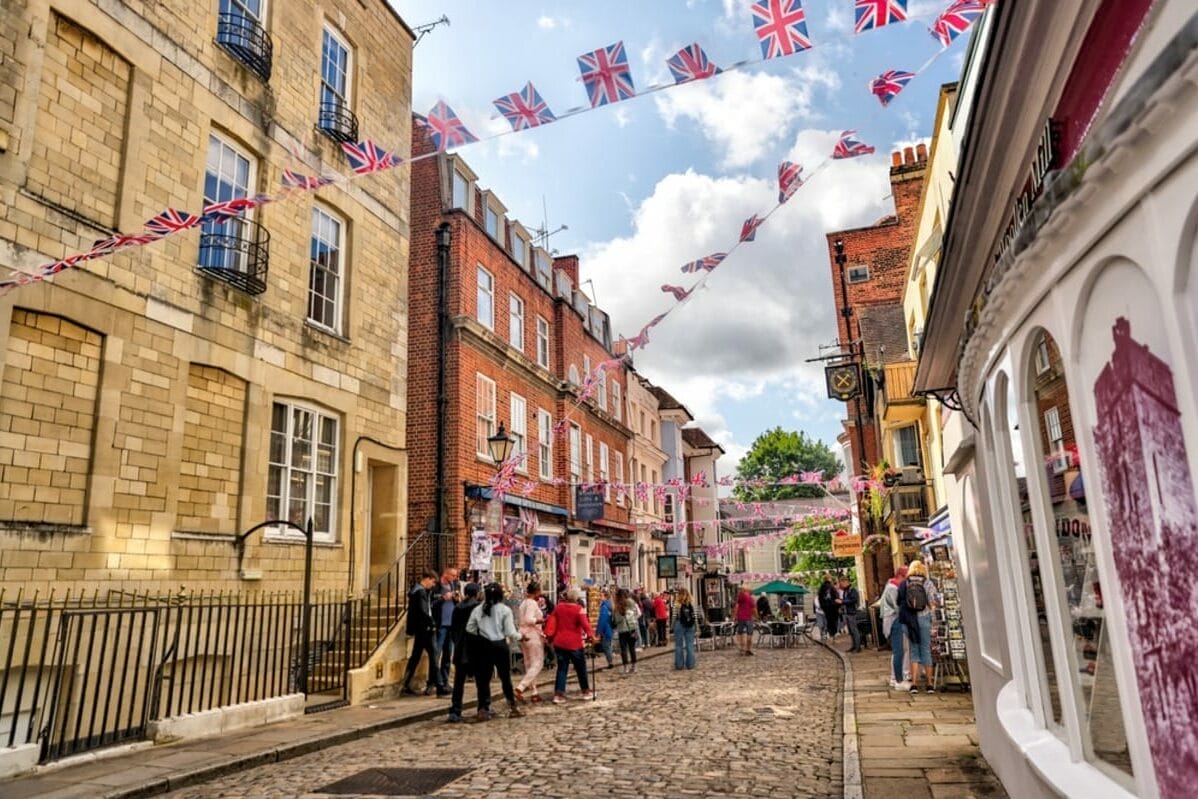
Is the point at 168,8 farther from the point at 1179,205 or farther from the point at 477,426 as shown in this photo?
the point at 1179,205

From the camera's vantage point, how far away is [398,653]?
12.8 metres

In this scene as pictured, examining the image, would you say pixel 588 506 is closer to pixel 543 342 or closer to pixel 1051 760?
pixel 543 342

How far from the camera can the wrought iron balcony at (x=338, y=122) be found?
1391 cm

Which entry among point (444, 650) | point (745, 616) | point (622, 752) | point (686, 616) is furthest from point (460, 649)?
point (745, 616)

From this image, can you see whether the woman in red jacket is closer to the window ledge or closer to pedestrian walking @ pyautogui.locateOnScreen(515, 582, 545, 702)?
pedestrian walking @ pyautogui.locateOnScreen(515, 582, 545, 702)

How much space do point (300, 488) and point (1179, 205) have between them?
1225 centimetres

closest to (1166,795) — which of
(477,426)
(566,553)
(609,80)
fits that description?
(609,80)

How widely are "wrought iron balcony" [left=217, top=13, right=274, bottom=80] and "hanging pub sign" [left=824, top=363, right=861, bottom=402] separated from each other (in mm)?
19190

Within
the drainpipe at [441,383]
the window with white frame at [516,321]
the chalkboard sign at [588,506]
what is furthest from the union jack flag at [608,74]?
the chalkboard sign at [588,506]

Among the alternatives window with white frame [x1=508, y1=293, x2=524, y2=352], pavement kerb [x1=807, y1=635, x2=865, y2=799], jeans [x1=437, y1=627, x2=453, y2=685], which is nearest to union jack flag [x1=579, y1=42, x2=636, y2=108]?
pavement kerb [x1=807, y1=635, x2=865, y2=799]

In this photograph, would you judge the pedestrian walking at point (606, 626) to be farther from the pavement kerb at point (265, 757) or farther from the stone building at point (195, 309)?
the pavement kerb at point (265, 757)

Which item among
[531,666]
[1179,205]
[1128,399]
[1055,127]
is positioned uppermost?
[1055,127]

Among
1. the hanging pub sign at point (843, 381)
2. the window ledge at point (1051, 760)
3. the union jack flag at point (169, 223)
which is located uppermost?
the hanging pub sign at point (843, 381)

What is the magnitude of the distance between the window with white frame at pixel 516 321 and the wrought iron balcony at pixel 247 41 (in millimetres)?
9808
